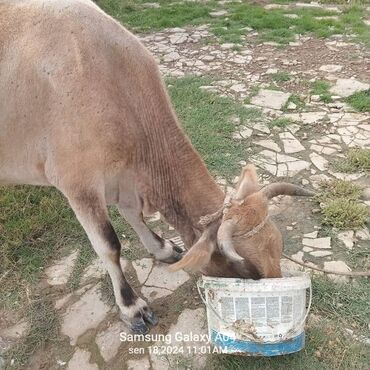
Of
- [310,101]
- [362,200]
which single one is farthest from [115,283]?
[310,101]

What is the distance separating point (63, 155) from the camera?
3771 millimetres

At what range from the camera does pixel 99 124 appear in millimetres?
3680

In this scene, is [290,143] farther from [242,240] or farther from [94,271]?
[242,240]

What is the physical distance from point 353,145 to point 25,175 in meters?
3.56

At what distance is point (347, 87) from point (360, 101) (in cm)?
46

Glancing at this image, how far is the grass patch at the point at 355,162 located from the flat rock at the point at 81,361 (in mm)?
3171

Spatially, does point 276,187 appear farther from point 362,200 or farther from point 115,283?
point 362,200

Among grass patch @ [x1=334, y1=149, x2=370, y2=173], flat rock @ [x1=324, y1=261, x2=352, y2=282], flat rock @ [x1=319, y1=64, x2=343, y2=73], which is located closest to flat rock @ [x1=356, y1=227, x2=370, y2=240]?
flat rock @ [x1=324, y1=261, x2=352, y2=282]

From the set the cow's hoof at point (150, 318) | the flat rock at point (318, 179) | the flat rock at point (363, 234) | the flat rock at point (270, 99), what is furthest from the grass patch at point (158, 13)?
the cow's hoof at point (150, 318)

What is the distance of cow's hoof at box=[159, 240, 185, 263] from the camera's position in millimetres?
4645

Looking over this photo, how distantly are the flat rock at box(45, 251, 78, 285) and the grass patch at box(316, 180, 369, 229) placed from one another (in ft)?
7.31

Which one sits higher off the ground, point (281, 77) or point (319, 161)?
point (319, 161)

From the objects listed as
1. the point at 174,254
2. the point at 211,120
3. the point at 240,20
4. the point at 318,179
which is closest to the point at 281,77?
the point at 211,120

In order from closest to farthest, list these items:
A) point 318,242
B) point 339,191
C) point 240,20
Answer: point 318,242 → point 339,191 → point 240,20
